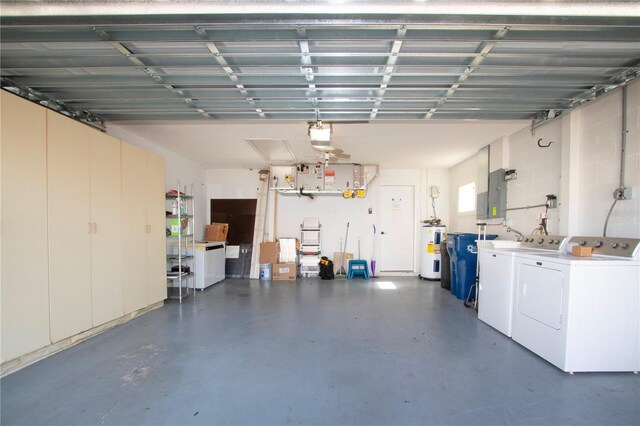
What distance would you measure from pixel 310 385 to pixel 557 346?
2.14 m

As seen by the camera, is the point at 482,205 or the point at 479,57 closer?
the point at 479,57

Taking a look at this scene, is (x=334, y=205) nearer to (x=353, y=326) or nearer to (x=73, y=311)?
(x=353, y=326)

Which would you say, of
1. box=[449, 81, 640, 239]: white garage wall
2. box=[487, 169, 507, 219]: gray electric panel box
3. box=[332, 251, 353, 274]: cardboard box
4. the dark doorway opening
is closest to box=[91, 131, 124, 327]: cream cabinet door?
the dark doorway opening

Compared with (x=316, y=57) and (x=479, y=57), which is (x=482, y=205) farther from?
(x=316, y=57)

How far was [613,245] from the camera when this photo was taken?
229 cm

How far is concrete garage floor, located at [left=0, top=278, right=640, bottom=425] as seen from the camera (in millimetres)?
1663

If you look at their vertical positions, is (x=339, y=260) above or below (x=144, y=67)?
below

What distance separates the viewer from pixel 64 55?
1961mm

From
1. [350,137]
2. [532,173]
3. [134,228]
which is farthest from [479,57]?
[134,228]

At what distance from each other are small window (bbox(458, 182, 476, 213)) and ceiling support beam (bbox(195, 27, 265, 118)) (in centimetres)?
453

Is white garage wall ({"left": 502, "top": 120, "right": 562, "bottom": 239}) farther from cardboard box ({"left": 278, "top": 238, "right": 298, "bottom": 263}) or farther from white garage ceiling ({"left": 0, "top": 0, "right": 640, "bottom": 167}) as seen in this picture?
cardboard box ({"left": 278, "top": 238, "right": 298, "bottom": 263})

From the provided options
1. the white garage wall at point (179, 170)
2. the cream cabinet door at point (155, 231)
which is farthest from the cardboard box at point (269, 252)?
the cream cabinet door at point (155, 231)

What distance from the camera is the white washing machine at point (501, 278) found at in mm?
2811

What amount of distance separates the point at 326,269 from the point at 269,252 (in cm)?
138
